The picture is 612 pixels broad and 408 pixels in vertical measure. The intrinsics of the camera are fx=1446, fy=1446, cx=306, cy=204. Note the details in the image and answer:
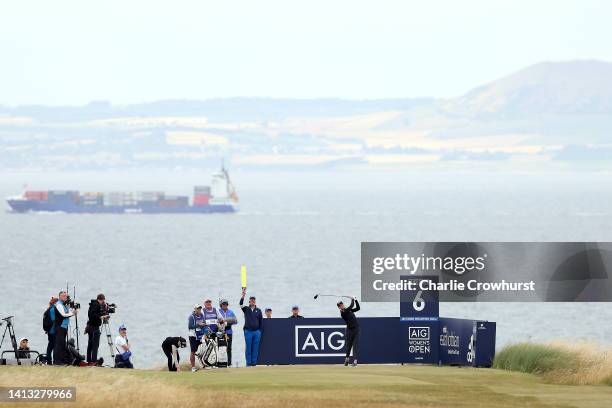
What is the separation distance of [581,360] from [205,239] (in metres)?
149

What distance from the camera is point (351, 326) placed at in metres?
34.6

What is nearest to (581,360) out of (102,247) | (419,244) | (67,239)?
(419,244)

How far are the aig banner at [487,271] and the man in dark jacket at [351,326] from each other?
1728 mm

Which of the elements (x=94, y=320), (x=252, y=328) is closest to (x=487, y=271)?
(x=252, y=328)

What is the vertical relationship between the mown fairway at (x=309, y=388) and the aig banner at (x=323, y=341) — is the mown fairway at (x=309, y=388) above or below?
below

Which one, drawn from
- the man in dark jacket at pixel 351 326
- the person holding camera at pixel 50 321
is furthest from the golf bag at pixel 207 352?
the person holding camera at pixel 50 321

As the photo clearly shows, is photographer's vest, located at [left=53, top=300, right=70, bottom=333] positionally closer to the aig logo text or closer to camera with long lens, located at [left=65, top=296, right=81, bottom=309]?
camera with long lens, located at [left=65, top=296, right=81, bottom=309]

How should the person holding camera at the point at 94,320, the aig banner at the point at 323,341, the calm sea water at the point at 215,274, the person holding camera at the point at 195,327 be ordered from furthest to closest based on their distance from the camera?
the calm sea water at the point at 215,274
the aig banner at the point at 323,341
the person holding camera at the point at 195,327
the person holding camera at the point at 94,320

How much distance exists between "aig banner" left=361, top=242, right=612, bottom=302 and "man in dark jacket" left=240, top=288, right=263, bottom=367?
2971 mm

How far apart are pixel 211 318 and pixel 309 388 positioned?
4812 millimetres

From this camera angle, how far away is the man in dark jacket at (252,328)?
35.1 metres

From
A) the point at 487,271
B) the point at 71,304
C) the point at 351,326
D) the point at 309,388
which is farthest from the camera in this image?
the point at 487,271

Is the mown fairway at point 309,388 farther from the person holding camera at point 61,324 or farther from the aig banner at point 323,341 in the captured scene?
the aig banner at point 323,341

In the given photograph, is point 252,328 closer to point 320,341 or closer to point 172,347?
point 320,341
